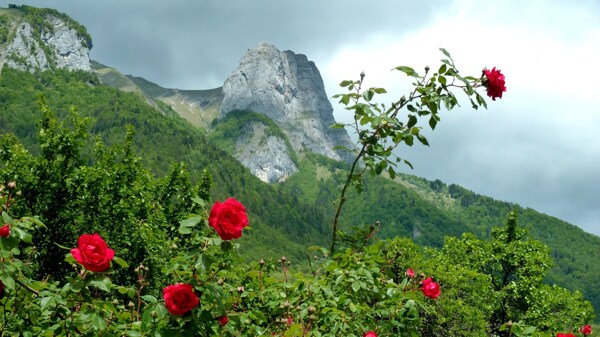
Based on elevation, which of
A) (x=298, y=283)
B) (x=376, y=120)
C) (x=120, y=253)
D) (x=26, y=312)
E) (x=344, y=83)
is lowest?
(x=120, y=253)

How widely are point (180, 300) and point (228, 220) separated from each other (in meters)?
0.64

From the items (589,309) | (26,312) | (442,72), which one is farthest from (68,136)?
(589,309)

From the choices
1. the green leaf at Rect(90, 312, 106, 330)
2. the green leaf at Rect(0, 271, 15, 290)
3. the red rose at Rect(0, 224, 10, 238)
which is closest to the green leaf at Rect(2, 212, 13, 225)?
the red rose at Rect(0, 224, 10, 238)

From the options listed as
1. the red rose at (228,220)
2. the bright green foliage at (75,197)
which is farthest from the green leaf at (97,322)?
the bright green foliage at (75,197)

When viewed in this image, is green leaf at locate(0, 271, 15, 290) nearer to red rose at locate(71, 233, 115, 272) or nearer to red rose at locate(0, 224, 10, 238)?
red rose at locate(0, 224, 10, 238)

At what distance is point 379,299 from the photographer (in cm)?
502

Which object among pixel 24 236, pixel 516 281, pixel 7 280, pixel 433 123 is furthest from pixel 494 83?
pixel 516 281

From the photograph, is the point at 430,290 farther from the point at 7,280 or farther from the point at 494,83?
the point at 7,280

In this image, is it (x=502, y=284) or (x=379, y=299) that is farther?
(x=502, y=284)

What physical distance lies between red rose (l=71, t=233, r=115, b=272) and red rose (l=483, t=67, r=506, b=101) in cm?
365

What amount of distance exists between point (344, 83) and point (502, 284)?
36.4 meters

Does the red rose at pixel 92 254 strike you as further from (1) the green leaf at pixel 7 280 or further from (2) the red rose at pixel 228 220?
(2) the red rose at pixel 228 220

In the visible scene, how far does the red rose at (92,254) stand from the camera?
3143 millimetres

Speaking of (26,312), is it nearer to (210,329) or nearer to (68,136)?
(210,329)
